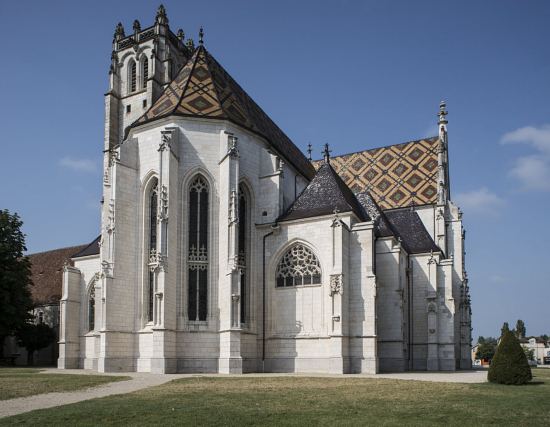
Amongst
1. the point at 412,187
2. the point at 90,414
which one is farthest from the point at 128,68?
the point at 90,414

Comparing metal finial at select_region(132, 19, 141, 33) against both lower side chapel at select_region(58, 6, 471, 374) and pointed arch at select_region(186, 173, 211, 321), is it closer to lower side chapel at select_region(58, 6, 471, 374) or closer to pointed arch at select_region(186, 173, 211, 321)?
lower side chapel at select_region(58, 6, 471, 374)

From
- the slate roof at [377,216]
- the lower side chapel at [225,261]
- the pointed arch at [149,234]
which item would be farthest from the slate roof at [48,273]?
the slate roof at [377,216]

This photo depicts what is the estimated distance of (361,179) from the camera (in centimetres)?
4456

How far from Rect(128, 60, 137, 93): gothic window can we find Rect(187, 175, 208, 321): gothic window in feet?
50.6

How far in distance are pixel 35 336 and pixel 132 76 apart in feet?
59.1

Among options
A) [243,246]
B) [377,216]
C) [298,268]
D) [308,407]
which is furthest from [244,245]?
[308,407]

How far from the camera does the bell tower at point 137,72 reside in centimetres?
3831

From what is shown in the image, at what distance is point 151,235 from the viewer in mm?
26688

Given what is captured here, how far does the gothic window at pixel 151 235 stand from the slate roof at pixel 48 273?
1637cm

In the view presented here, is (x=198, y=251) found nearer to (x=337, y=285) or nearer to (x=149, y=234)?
(x=149, y=234)

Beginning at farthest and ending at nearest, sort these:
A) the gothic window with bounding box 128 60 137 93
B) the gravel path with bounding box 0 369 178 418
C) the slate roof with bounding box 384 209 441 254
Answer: the gothic window with bounding box 128 60 137 93, the slate roof with bounding box 384 209 441 254, the gravel path with bounding box 0 369 178 418

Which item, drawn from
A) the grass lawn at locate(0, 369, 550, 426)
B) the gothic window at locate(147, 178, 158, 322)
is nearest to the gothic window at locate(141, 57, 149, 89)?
the gothic window at locate(147, 178, 158, 322)

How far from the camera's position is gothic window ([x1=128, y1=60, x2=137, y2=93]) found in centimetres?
3925

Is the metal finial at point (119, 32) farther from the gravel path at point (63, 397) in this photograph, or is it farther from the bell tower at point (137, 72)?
the gravel path at point (63, 397)
